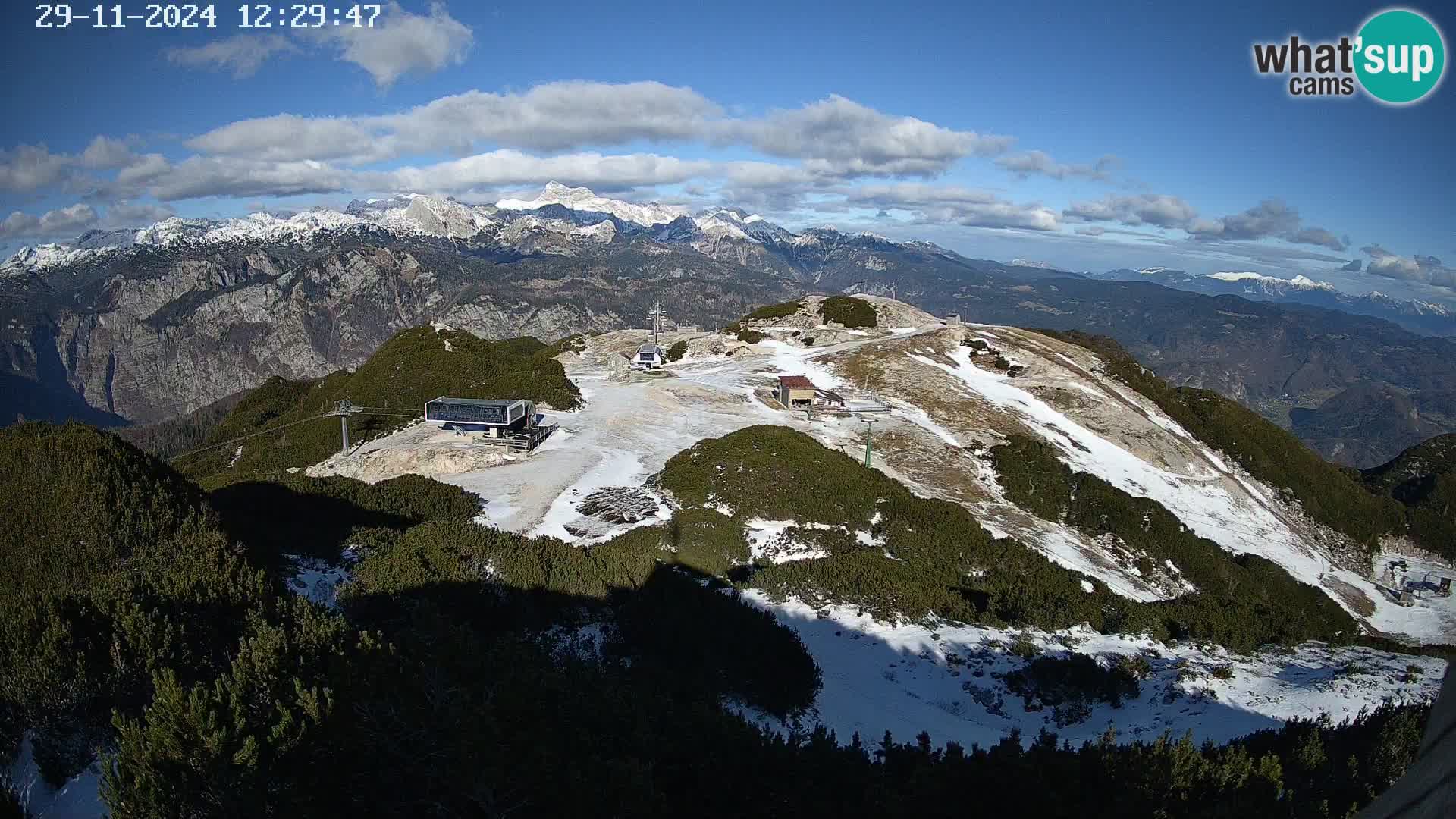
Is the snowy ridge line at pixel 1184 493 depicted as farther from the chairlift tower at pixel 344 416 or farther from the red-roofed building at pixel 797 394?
the chairlift tower at pixel 344 416

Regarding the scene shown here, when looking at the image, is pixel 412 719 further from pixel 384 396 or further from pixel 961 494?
pixel 384 396

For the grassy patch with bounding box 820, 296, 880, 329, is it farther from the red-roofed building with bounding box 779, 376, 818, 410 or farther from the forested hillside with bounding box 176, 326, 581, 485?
the forested hillside with bounding box 176, 326, 581, 485

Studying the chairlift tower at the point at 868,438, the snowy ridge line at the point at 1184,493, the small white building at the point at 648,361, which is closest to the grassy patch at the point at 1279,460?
the snowy ridge line at the point at 1184,493

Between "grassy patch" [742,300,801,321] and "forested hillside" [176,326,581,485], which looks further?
"grassy patch" [742,300,801,321]

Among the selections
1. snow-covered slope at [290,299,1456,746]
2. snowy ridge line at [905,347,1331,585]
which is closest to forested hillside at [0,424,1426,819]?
snow-covered slope at [290,299,1456,746]

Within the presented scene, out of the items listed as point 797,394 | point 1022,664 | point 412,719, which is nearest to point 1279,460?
point 797,394

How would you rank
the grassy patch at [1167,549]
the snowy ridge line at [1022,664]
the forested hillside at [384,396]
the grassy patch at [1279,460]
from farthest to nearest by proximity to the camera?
the grassy patch at [1279,460], the forested hillside at [384,396], the grassy patch at [1167,549], the snowy ridge line at [1022,664]

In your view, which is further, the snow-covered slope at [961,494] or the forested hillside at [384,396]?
the forested hillside at [384,396]

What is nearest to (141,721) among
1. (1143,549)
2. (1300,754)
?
(1300,754)

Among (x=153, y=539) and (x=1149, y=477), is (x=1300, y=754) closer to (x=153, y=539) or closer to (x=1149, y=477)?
(x=153, y=539)
